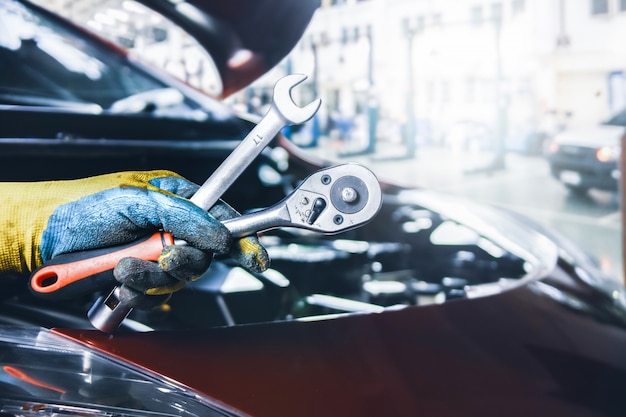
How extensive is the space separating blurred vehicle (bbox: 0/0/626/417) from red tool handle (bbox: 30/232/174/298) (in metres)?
0.10

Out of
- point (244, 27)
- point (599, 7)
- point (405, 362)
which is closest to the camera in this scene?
point (405, 362)

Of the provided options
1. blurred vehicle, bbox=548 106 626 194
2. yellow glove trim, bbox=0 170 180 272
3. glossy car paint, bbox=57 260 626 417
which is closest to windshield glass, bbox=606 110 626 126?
blurred vehicle, bbox=548 106 626 194

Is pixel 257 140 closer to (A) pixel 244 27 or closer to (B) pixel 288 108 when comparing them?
(B) pixel 288 108

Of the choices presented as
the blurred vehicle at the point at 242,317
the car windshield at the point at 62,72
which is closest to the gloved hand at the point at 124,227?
the blurred vehicle at the point at 242,317

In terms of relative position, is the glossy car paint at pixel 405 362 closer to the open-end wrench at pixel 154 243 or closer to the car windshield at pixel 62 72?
the open-end wrench at pixel 154 243

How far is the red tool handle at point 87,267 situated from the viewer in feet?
2.17

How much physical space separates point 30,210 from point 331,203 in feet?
1.21

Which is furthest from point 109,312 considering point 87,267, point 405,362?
point 405,362

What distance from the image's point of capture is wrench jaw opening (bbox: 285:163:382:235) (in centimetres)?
63

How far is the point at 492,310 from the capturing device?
0.99 metres

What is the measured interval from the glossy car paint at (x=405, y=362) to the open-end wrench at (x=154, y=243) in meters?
0.11

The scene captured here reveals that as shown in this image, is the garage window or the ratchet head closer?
the ratchet head

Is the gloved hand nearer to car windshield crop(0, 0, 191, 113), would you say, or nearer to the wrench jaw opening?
the wrench jaw opening

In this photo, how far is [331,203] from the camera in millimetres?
629
